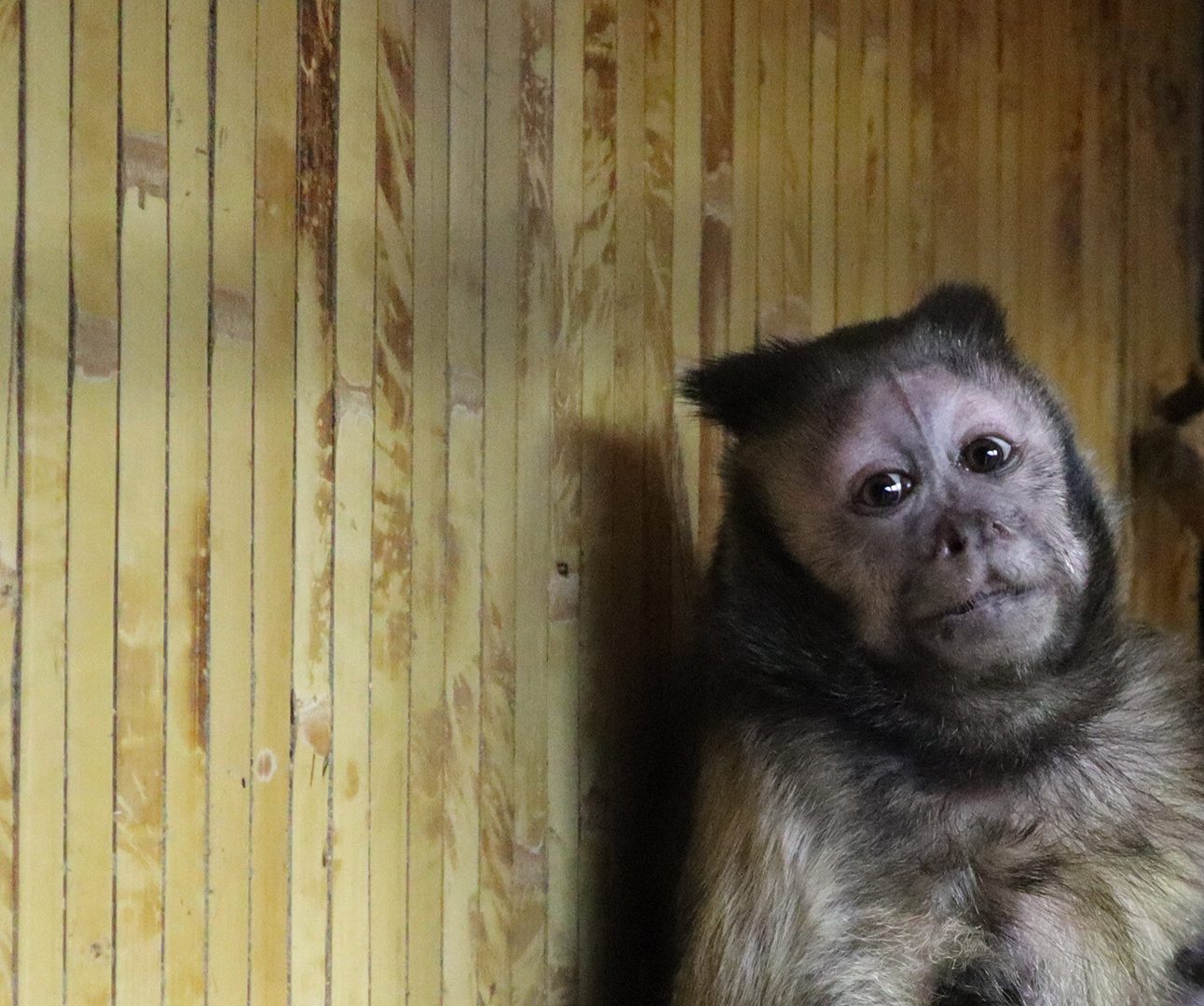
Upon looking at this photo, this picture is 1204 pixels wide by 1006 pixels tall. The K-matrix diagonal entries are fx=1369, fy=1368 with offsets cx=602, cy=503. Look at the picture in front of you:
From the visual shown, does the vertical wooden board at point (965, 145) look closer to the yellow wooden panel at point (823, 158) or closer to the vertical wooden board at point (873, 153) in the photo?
the vertical wooden board at point (873, 153)

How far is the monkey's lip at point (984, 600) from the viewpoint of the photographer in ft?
7.20

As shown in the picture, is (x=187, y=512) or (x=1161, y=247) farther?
(x=1161, y=247)

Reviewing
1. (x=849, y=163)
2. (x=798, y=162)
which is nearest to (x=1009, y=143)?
(x=849, y=163)

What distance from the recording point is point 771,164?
292 centimetres

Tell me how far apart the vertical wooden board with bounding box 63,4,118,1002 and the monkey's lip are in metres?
1.28

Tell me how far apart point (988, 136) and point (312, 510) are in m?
2.11

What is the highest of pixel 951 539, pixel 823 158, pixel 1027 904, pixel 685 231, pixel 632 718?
pixel 823 158

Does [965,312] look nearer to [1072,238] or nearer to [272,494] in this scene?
[1072,238]

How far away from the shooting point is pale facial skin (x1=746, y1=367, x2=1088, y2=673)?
2213mm

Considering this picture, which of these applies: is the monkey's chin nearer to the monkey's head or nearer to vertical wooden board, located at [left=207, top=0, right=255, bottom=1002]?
the monkey's head

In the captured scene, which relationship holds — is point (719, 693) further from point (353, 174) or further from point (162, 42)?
point (162, 42)

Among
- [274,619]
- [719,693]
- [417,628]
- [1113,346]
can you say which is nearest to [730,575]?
[719,693]

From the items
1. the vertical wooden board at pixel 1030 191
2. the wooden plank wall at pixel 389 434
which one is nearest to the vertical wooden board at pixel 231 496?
the wooden plank wall at pixel 389 434

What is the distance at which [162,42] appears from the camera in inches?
74.7
